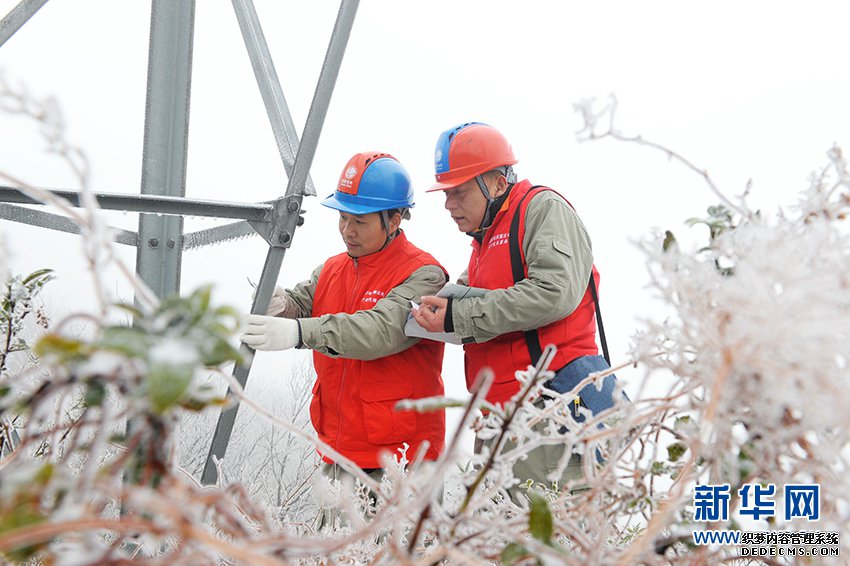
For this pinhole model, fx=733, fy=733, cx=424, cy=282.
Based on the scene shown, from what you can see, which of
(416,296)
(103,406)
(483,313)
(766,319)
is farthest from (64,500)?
(416,296)

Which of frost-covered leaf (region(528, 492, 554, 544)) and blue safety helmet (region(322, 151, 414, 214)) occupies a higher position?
blue safety helmet (region(322, 151, 414, 214))

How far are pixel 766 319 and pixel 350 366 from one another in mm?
1842

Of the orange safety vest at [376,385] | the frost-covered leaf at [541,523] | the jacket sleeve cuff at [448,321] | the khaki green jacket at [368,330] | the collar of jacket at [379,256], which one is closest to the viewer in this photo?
the frost-covered leaf at [541,523]

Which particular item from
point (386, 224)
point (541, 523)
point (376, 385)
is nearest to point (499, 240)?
point (386, 224)

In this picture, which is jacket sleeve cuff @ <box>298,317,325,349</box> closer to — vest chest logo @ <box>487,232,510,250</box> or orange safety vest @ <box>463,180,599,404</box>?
orange safety vest @ <box>463,180,599,404</box>

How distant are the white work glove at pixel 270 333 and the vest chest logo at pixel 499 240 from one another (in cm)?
57

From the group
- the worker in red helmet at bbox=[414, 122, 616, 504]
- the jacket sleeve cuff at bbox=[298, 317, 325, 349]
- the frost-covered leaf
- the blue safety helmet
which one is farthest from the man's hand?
the frost-covered leaf

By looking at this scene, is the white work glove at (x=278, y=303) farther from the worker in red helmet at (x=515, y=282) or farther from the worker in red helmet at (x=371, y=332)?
the worker in red helmet at (x=515, y=282)

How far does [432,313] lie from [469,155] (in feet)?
1.52

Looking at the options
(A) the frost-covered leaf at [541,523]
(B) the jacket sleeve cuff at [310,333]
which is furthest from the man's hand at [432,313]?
(A) the frost-covered leaf at [541,523]

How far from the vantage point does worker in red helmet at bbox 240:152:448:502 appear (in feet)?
6.50

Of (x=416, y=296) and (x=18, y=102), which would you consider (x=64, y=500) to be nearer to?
(x=18, y=102)

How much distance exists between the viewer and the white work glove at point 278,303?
2.18 m

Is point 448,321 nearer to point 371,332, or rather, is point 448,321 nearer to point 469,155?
point 371,332
